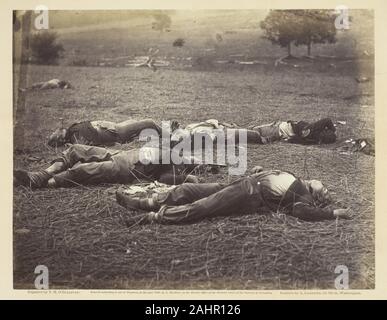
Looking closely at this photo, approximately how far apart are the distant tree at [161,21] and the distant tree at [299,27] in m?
0.99

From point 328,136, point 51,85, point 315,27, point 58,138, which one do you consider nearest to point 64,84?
point 51,85

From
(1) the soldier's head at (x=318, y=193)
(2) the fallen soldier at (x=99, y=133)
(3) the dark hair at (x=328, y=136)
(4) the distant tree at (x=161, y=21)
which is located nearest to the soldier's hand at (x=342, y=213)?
(1) the soldier's head at (x=318, y=193)

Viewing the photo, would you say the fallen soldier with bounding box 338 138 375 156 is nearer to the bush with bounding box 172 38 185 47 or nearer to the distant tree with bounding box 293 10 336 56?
the distant tree with bounding box 293 10 336 56

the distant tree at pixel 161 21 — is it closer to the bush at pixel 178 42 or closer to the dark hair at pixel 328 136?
the bush at pixel 178 42

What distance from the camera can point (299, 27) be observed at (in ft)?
20.4

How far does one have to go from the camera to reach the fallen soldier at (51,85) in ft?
20.4

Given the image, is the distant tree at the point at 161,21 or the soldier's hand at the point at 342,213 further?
the distant tree at the point at 161,21

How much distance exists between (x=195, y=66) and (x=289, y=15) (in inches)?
44.8

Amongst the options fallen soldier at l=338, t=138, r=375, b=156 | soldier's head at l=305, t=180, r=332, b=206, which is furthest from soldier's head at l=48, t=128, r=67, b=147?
fallen soldier at l=338, t=138, r=375, b=156

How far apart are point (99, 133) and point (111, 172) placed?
Answer: 0.45 meters

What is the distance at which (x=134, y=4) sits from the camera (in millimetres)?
6180

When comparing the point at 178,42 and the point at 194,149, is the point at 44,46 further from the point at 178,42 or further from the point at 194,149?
the point at 194,149

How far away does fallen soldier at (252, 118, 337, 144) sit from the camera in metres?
6.20
